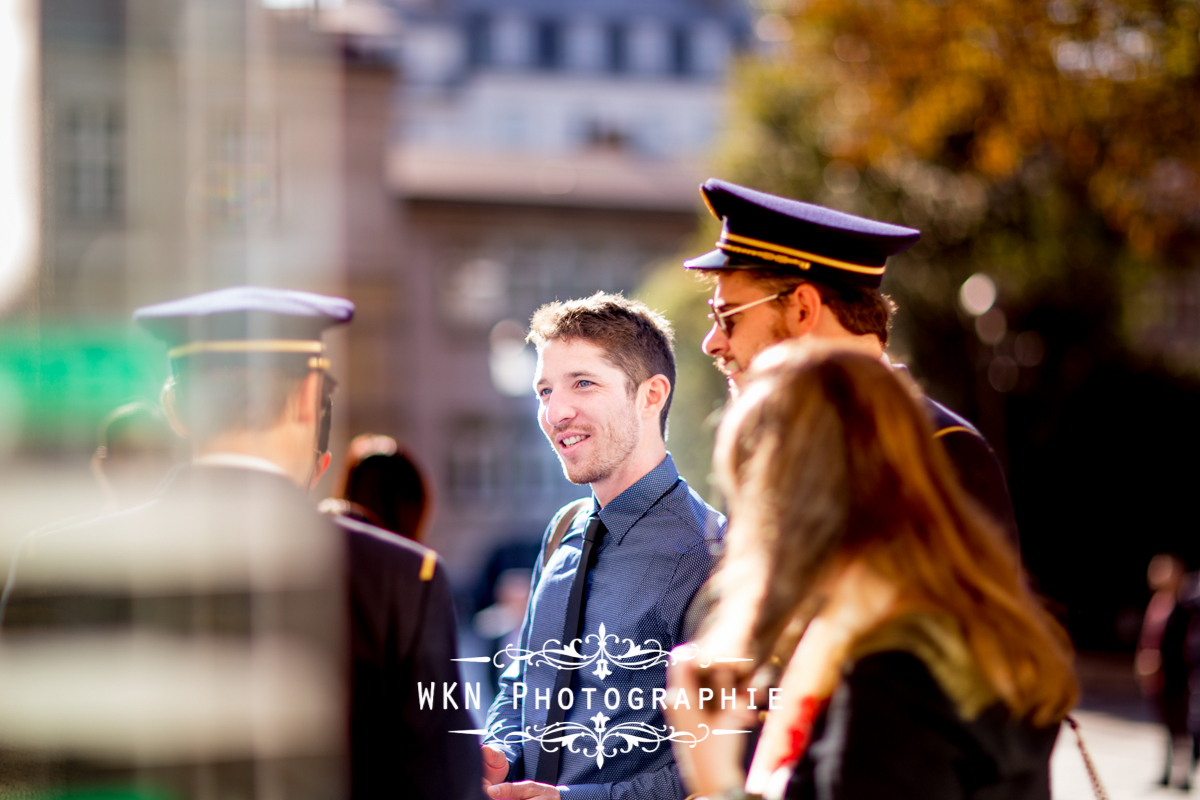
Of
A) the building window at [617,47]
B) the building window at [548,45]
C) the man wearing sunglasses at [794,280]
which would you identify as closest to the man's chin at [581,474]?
the man wearing sunglasses at [794,280]

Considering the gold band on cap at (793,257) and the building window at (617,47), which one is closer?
the gold band on cap at (793,257)

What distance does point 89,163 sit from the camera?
1187 centimetres

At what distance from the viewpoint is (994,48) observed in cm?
1020

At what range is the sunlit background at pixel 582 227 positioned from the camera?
436 cm

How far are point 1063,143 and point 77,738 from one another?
10.7 metres

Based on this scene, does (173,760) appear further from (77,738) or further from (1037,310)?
(1037,310)

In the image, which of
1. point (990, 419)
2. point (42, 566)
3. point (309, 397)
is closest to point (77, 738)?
point (42, 566)

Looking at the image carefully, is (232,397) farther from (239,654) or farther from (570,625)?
(570,625)

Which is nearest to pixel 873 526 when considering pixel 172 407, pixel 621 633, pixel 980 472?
pixel 980 472

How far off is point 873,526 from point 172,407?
1.38m

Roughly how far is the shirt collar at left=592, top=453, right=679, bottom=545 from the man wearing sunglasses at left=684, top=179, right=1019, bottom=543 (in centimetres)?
28

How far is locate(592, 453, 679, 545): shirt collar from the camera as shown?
9.02ft

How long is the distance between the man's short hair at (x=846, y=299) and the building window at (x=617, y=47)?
52.9 m

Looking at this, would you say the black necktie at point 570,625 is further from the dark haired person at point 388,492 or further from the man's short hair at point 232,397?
the dark haired person at point 388,492
